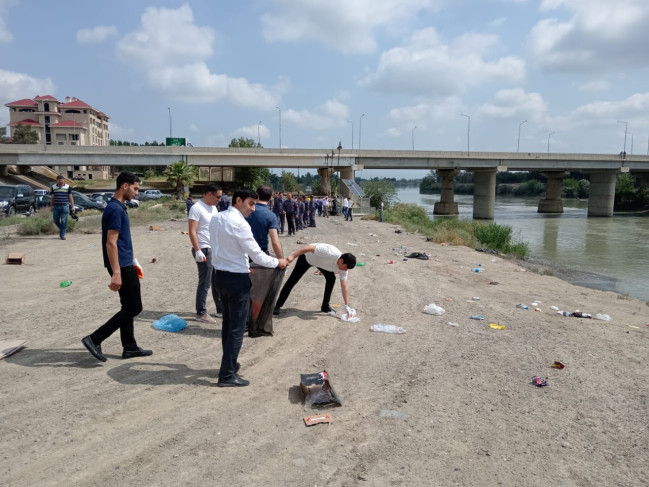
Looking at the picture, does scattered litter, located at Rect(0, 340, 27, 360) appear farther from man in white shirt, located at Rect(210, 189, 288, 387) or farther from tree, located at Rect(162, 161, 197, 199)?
tree, located at Rect(162, 161, 197, 199)

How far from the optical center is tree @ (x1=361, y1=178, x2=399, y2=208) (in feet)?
139

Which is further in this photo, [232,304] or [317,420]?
[232,304]

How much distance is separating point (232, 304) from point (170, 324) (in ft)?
7.48

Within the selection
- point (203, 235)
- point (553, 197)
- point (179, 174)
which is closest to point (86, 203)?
point (179, 174)

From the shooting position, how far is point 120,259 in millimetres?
4734

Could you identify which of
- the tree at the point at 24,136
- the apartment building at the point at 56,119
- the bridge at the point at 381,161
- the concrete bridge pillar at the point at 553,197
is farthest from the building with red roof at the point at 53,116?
the concrete bridge pillar at the point at 553,197

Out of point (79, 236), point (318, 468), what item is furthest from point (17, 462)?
point (79, 236)

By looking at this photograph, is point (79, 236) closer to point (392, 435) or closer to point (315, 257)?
point (315, 257)

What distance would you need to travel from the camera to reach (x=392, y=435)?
379 centimetres

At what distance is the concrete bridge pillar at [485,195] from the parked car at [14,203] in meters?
45.6

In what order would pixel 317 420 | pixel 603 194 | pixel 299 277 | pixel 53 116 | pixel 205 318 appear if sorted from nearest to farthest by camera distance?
1. pixel 317 420
2. pixel 205 318
3. pixel 299 277
4. pixel 603 194
5. pixel 53 116

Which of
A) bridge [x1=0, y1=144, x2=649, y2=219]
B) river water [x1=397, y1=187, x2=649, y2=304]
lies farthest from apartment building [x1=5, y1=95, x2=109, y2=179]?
river water [x1=397, y1=187, x2=649, y2=304]

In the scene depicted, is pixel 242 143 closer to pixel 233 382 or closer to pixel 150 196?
pixel 150 196

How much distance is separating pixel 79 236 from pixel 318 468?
1500 cm
